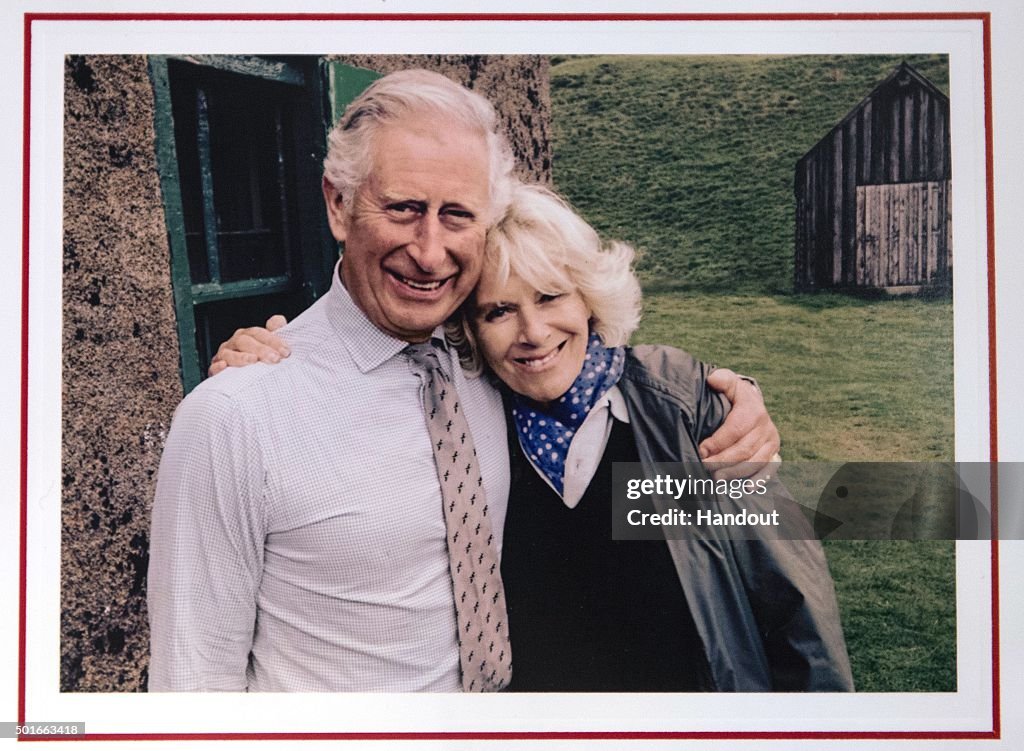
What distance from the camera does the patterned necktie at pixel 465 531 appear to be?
2461 mm

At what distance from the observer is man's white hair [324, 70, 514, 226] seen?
2.46 meters

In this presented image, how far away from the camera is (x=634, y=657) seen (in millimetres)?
2582

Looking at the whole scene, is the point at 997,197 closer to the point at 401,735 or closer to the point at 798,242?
the point at 798,242

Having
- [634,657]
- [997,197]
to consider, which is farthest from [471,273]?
[997,197]

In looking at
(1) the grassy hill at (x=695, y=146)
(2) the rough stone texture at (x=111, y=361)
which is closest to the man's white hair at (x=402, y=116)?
(1) the grassy hill at (x=695, y=146)

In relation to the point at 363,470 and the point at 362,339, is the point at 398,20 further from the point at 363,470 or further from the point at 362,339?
the point at 363,470

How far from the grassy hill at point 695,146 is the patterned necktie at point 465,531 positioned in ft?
2.13

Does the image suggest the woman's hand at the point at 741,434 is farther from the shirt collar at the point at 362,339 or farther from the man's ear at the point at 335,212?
the man's ear at the point at 335,212

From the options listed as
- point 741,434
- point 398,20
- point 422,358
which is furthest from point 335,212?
point 741,434

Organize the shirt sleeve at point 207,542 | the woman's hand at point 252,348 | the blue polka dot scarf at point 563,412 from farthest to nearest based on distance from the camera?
the blue polka dot scarf at point 563,412 < the woman's hand at point 252,348 < the shirt sleeve at point 207,542

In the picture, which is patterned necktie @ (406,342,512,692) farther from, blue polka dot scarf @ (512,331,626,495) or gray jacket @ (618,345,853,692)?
gray jacket @ (618,345,853,692)

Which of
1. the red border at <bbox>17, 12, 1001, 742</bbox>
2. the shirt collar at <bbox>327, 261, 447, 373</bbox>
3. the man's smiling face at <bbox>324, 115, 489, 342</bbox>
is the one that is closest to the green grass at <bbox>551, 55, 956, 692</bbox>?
the red border at <bbox>17, 12, 1001, 742</bbox>

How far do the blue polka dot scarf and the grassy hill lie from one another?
25 cm

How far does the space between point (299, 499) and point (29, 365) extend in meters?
0.91
